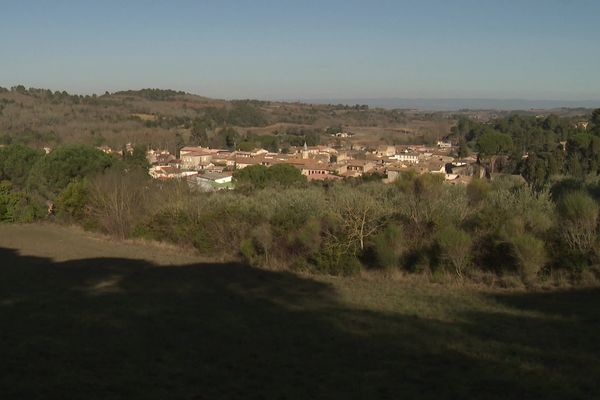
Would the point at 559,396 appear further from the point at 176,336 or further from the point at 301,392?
the point at 176,336

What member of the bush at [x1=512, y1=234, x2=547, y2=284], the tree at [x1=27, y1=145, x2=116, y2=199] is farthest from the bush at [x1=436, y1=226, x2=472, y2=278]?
the tree at [x1=27, y1=145, x2=116, y2=199]

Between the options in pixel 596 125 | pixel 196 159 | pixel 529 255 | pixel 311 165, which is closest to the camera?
pixel 529 255

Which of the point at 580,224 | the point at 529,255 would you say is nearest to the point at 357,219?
the point at 529,255

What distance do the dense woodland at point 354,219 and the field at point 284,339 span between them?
1.32 metres

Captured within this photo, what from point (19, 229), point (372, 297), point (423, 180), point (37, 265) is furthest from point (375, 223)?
point (19, 229)

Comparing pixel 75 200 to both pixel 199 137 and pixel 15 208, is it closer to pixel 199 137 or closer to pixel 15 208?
pixel 15 208

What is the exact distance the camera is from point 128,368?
6613 mm

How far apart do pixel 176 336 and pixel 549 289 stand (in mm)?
9146

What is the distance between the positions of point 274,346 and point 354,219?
32.1 feet

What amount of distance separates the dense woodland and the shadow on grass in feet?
6.02

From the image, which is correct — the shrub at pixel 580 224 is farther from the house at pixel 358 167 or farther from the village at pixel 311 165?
the house at pixel 358 167

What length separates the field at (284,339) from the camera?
597cm

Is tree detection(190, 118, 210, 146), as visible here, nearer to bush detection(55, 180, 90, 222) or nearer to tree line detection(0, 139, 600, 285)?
bush detection(55, 180, 90, 222)

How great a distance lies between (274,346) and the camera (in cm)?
801
